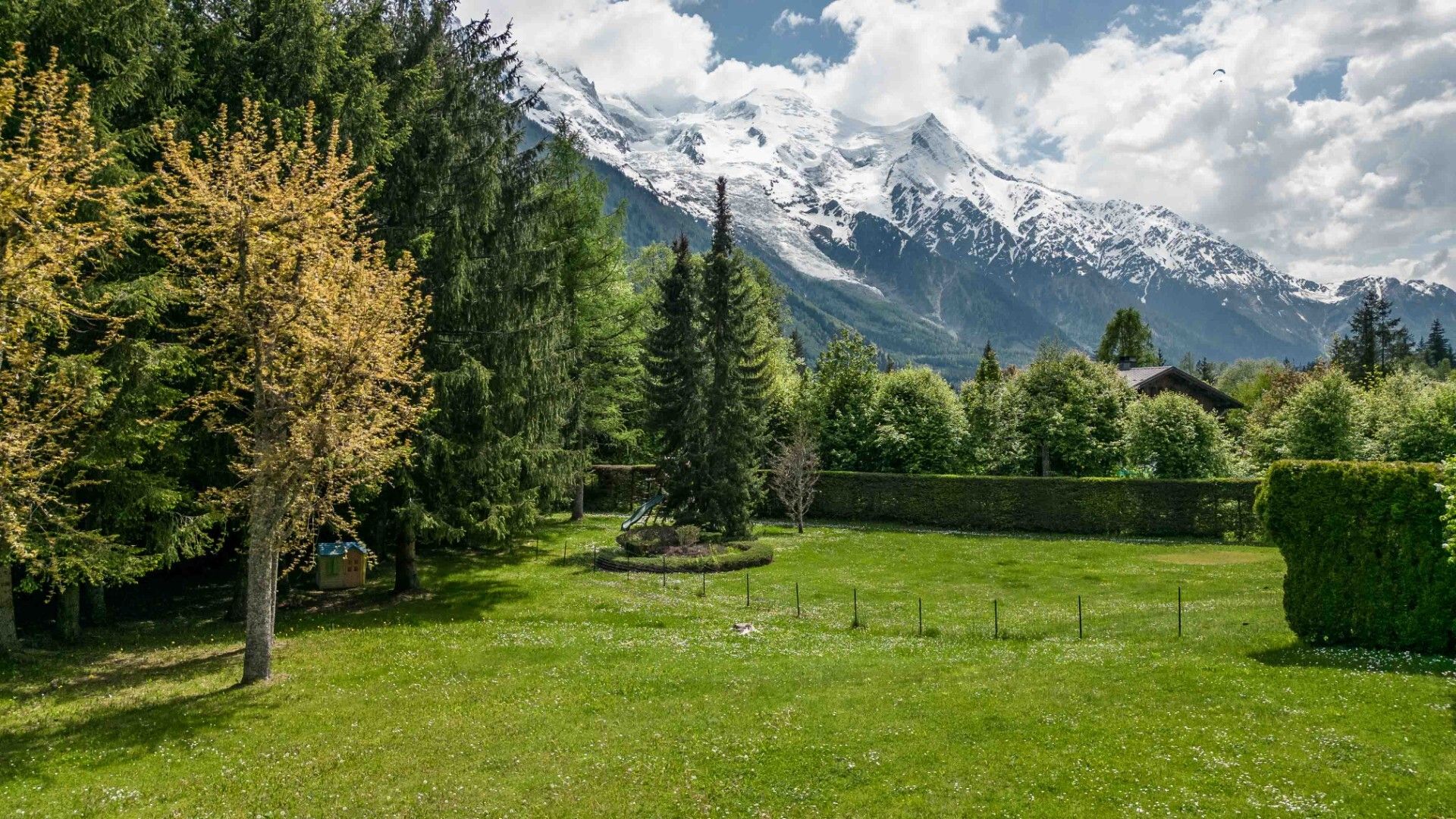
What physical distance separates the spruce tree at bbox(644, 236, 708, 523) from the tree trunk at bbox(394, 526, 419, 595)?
1471 cm

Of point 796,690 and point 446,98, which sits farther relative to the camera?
point 446,98

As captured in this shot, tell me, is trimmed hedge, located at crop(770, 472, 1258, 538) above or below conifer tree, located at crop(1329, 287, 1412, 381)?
below

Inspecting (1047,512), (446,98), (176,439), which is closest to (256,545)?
(176,439)

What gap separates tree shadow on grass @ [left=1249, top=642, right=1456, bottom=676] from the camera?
13.9 m

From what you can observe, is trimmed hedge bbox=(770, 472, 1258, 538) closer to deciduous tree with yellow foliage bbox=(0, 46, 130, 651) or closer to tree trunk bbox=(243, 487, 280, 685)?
tree trunk bbox=(243, 487, 280, 685)

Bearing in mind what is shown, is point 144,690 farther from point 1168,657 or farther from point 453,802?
point 1168,657

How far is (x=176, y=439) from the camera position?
59.6 feet

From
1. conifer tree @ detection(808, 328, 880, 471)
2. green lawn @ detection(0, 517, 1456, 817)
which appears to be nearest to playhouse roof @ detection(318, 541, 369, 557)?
green lawn @ detection(0, 517, 1456, 817)

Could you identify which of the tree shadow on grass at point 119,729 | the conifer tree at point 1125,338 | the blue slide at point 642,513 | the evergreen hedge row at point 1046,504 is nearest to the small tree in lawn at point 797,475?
the evergreen hedge row at point 1046,504

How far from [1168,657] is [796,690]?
7.65 metres

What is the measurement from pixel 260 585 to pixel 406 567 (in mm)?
9174

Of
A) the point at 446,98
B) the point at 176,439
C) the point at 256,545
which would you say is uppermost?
the point at 446,98

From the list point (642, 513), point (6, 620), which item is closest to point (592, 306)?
point (642, 513)

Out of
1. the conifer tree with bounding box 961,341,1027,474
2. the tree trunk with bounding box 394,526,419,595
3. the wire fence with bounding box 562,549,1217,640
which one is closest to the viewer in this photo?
the wire fence with bounding box 562,549,1217,640
